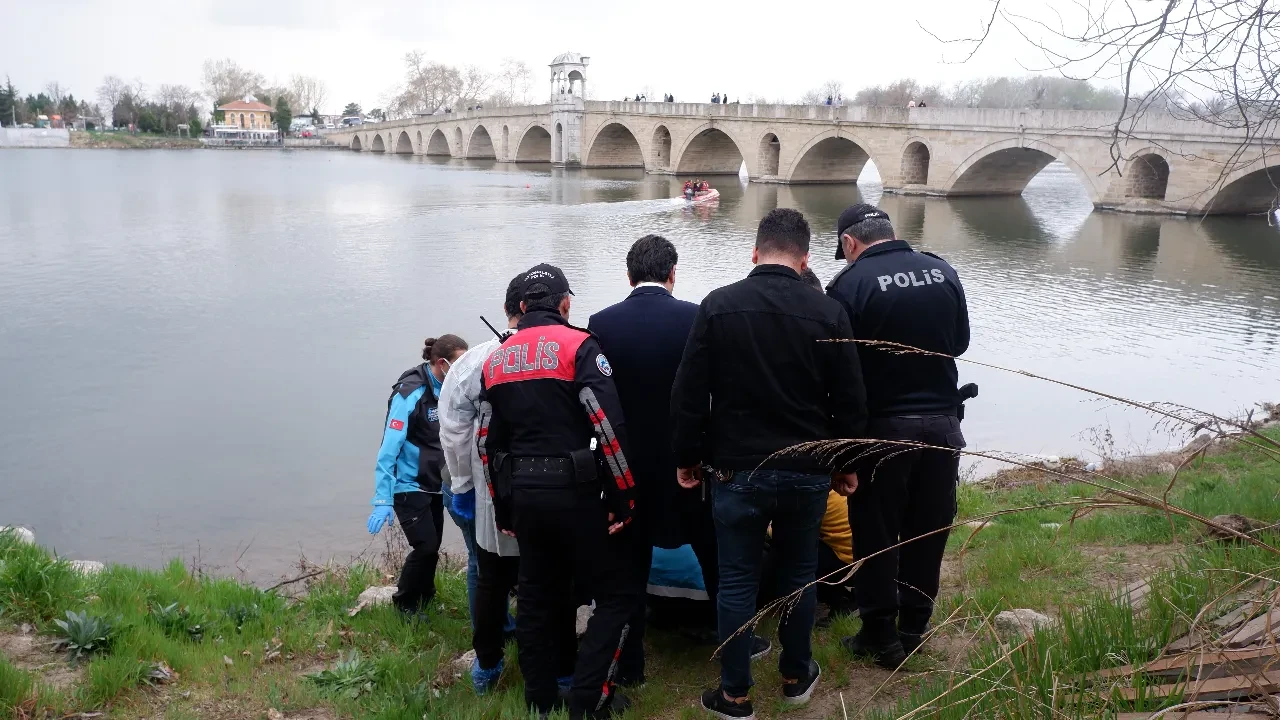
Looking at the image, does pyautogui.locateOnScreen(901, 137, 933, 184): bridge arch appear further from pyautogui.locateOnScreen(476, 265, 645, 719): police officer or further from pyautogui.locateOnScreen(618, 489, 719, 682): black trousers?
pyautogui.locateOnScreen(476, 265, 645, 719): police officer

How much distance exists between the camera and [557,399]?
3.37 metres

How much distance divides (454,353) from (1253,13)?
3.55 metres

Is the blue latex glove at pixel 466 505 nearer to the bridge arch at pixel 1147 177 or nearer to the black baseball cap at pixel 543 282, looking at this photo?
the black baseball cap at pixel 543 282

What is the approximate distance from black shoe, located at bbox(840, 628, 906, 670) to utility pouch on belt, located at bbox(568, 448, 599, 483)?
1.36 metres

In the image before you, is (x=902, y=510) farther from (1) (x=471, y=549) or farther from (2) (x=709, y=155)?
(2) (x=709, y=155)

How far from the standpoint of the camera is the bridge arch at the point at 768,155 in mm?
45656

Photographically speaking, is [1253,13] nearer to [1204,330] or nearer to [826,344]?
[826,344]

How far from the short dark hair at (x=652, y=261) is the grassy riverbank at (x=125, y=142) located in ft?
324

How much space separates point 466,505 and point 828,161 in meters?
42.5

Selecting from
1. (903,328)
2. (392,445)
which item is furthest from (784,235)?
(392,445)

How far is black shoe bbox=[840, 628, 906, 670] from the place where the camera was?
12.5 feet

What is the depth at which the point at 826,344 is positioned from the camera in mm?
3332

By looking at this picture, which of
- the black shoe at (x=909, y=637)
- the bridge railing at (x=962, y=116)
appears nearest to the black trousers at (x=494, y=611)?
the black shoe at (x=909, y=637)

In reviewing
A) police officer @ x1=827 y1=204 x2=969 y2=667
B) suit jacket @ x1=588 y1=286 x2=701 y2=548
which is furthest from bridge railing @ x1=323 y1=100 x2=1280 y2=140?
suit jacket @ x1=588 y1=286 x2=701 y2=548
